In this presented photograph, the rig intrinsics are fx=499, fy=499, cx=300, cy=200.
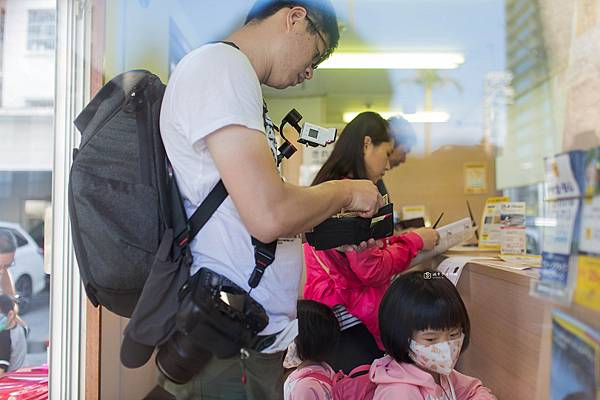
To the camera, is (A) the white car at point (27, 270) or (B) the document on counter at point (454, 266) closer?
(B) the document on counter at point (454, 266)

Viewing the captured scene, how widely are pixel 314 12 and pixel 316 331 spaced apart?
0.76 metres

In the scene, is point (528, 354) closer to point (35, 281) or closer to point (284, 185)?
point (284, 185)

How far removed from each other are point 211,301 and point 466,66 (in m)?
2.89

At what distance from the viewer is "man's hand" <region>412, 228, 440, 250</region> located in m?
1.44

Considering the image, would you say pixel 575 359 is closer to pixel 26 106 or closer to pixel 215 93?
pixel 215 93

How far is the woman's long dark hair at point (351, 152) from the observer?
129 centimetres

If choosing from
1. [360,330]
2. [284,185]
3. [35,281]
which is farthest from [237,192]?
[35,281]

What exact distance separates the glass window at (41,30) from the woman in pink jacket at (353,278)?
2.91 feet

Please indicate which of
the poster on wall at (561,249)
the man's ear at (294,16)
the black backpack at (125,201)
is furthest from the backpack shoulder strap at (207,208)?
the poster on wall at (561,249)

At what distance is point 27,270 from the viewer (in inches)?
58.8

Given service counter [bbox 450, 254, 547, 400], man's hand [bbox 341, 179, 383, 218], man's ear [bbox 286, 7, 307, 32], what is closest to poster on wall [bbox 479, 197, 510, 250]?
service counter [bbox 450, 254, 547, 400]

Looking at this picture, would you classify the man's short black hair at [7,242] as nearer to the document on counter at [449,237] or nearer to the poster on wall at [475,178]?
the document on counter at [449,237]

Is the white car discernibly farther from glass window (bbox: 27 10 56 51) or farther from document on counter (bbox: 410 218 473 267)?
document on counter (bbox: 410 218 473 267)

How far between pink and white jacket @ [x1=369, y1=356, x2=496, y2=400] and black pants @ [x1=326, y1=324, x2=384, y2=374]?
117 millimetres
